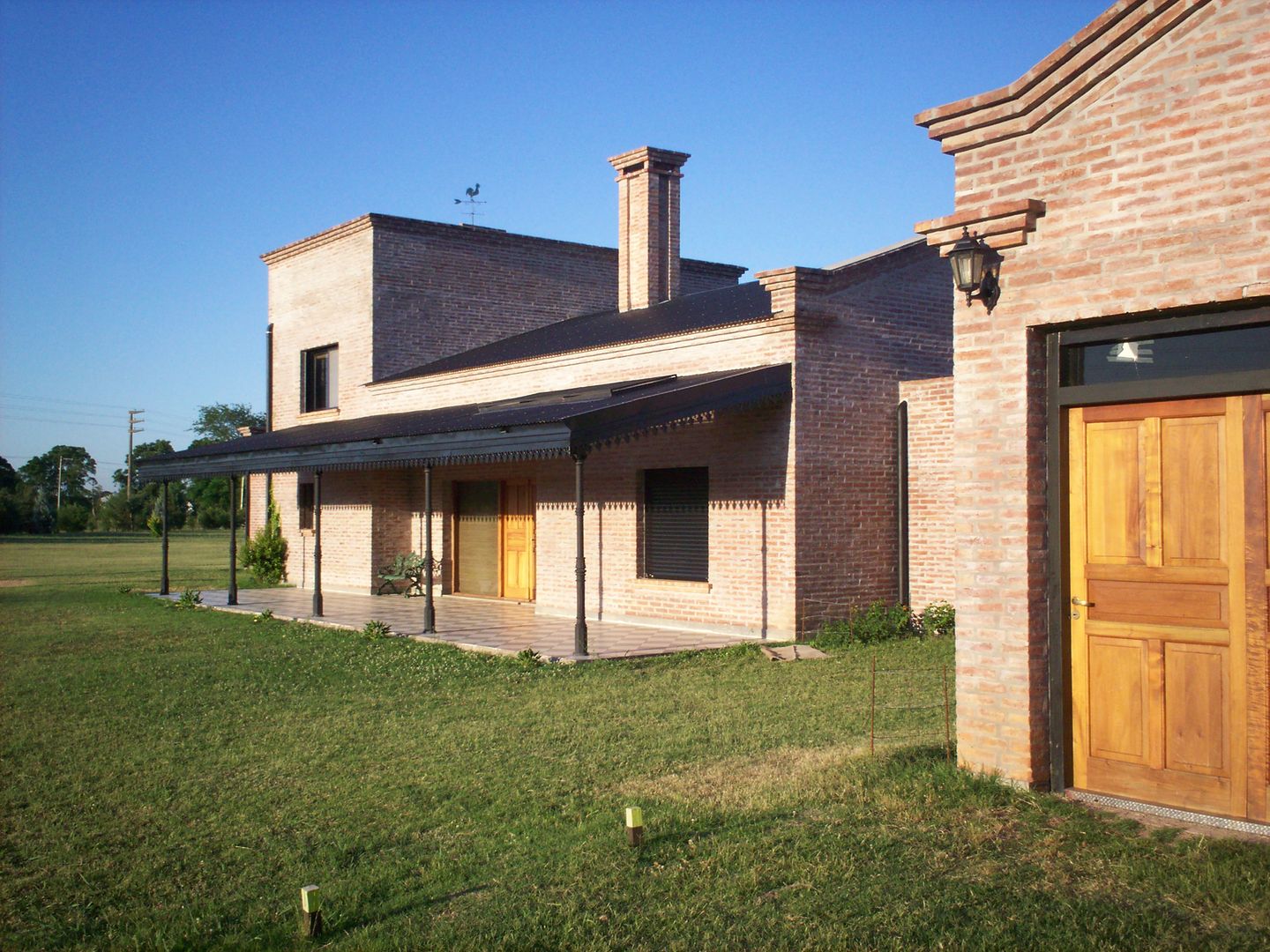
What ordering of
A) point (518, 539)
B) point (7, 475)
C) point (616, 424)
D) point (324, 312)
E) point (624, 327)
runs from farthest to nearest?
point (7, 475) → point (324, 312) → point (518, 539) → point (624, 327) → point (616, 424)

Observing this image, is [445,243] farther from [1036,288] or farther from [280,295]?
[1036,288]

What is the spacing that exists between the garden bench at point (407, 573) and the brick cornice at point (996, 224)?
Result: 50.7ft

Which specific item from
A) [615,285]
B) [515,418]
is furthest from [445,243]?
[515,418]

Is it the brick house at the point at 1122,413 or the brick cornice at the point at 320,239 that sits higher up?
the brick cornice at the point at 320,239

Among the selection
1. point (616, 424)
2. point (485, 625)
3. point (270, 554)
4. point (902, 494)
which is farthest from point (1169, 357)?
point (270, 554)

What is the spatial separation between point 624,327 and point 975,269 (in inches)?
473

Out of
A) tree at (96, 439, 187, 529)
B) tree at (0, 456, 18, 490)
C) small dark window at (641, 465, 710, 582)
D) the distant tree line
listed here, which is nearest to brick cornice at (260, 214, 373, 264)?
small dark window at (641, 465, 710, 582)

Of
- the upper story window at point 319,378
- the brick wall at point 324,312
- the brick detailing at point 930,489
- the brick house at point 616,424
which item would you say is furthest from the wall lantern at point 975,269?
the upper story window at point 319,378

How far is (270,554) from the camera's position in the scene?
993 inches

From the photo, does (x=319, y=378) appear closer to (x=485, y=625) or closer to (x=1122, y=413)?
(x=485, y=625)

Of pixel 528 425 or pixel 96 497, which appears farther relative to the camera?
pixel 96 497

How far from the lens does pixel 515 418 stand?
44.3 ft

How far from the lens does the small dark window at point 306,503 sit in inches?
957

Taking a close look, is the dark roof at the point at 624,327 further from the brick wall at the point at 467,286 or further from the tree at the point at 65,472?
the tree at the point at 65,472
